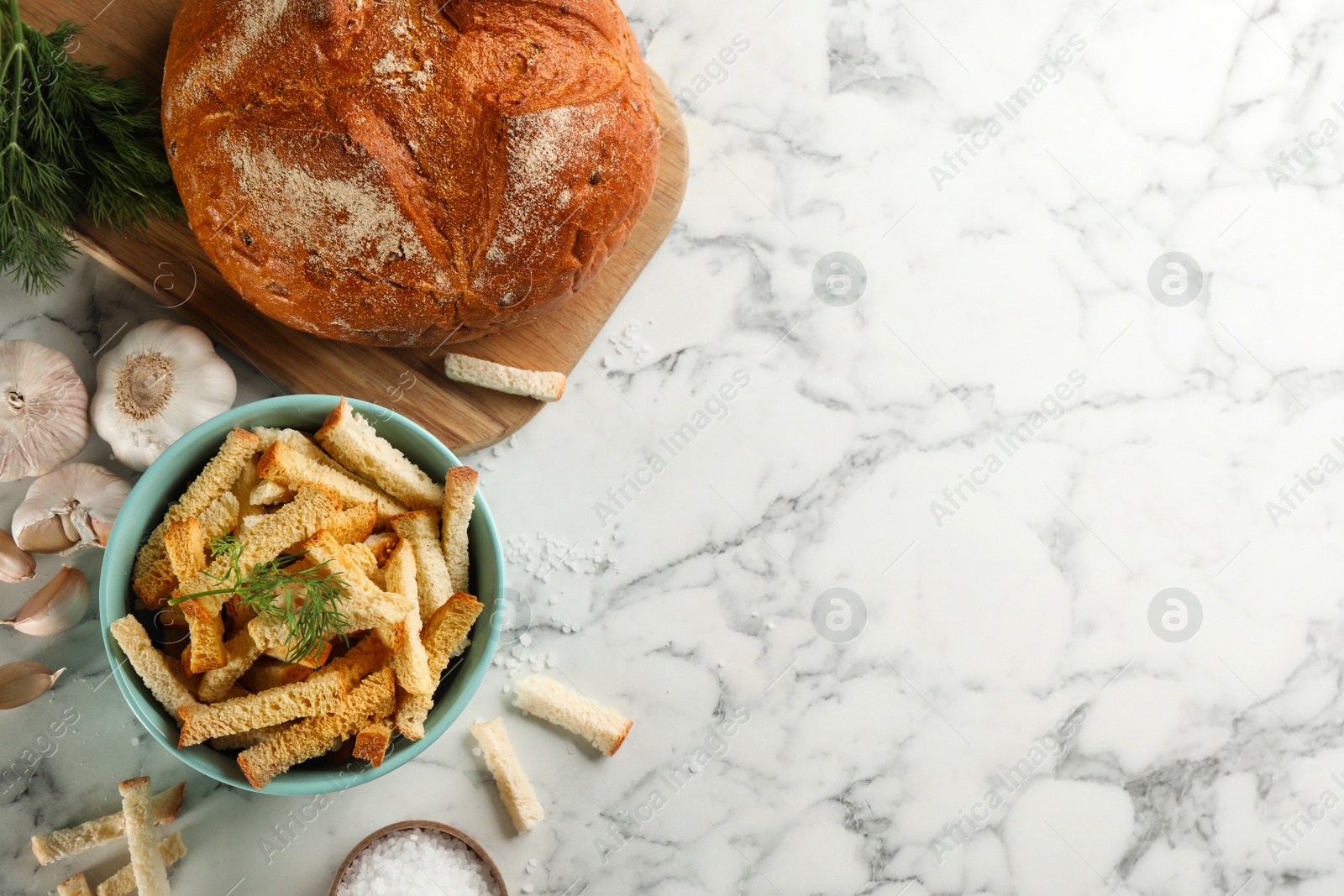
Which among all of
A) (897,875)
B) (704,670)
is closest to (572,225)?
(704,670)

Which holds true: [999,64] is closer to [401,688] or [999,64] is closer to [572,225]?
[572,225]

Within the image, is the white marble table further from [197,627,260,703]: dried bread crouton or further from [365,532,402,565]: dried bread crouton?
[197,627,260,703]: dried bread crouton

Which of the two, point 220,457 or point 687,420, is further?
point 687,420

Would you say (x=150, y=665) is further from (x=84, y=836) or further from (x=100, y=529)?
(x=84, y=836)

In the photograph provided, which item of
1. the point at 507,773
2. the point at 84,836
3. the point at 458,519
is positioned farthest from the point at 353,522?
the point at 84,836

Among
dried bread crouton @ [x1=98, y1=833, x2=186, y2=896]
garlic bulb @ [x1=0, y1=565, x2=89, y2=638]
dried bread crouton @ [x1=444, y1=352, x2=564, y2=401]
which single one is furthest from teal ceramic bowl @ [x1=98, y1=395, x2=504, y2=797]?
dried bread crouton @ [x1=98, y1=833, x2=186, y2=896]

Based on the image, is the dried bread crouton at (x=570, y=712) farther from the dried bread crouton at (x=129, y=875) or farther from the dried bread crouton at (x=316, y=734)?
the dried bread crouton at (x=129, y=875)
